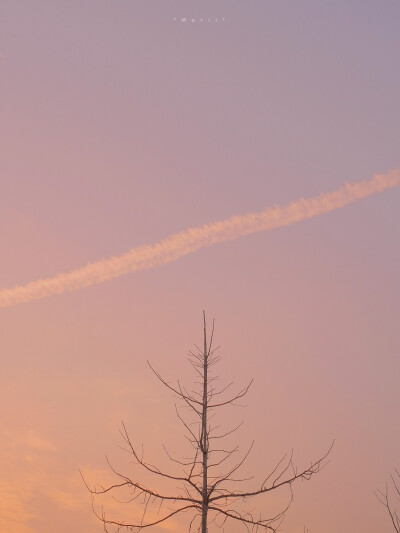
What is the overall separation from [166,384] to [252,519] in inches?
110

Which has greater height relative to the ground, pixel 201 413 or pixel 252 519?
pixel 201 413

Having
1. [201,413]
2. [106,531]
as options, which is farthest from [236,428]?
[106,531]

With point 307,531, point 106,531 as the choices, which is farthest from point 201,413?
point 307,531

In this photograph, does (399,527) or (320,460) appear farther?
(399,527)

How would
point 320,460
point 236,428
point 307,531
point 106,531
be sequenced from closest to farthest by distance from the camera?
1. point 106,531
2. point 320,460
3. point 236,428
4. point 307,531

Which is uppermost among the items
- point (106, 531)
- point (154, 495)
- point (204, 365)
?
point (204, 365)

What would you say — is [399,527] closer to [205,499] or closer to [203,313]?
[205,499]

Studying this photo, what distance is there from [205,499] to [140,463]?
1.27m

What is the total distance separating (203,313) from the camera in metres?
12.3

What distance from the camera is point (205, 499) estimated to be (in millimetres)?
11219

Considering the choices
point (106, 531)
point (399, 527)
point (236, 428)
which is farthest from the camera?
point (399, 527)

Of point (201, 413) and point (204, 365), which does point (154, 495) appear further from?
point (204, 365)

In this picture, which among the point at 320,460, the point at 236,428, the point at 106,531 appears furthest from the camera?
the point at 236,428

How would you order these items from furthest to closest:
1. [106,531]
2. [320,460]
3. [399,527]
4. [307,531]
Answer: [307,531]
[399,527]
[320,460]
[106,531]
